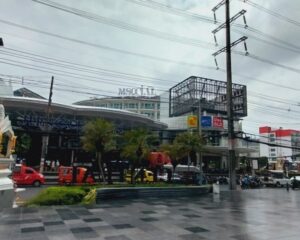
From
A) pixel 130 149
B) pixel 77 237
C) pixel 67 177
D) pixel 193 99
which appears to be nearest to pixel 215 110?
pixel 193 99

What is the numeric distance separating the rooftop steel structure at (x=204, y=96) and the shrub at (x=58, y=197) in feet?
203

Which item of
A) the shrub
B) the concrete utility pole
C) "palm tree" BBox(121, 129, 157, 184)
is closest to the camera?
the shrub

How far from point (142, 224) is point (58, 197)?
4.90m

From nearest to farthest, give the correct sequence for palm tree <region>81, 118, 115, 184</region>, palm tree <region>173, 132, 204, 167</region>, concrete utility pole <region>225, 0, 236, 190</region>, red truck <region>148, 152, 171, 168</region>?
palm tree <region>81, 118, 115, 184</region>
red truck <region>148, 152, 171, 168</region>
concrete utility pole <region>225, 0, 236, 190</region>
palm tree <region>173, 132, 204, 167</region>

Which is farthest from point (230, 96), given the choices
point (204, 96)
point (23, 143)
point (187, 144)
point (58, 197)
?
point (204, 96)

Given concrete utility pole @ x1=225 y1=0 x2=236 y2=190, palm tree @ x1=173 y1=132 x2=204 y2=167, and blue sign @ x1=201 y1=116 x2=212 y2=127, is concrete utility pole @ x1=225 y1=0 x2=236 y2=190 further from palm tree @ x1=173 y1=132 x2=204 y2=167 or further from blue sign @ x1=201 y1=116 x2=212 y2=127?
blue sign @ x1=201 y1=116 x2=212 y2=127

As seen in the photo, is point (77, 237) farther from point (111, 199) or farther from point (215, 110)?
point (215, 110)

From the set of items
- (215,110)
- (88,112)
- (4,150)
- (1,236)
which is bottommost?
(1,236)

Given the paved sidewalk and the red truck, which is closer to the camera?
the paved sidewalk

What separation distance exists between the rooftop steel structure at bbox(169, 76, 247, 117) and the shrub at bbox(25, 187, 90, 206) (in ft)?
203

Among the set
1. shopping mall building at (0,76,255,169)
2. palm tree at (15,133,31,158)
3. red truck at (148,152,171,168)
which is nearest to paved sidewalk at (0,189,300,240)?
red truck at (148,152,171,168)

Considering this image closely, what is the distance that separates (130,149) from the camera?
18.0 metres

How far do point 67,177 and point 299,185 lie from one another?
26.1m

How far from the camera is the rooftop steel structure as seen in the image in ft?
247
